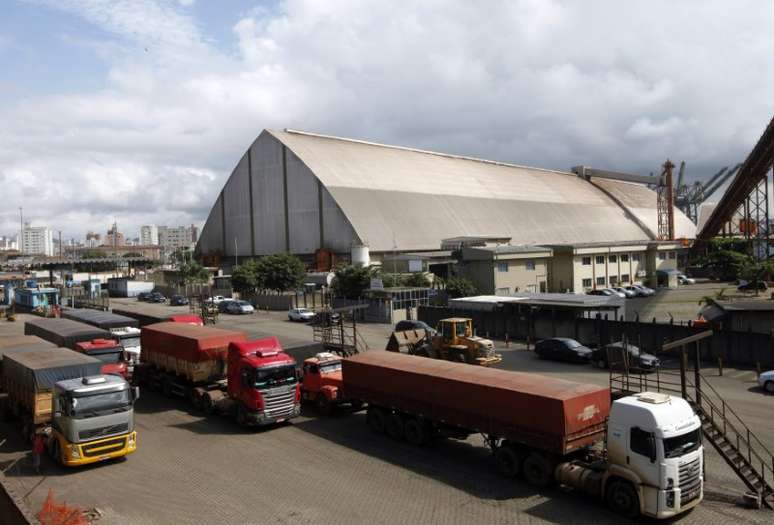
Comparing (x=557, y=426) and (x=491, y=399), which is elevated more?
(x=491, y=399)

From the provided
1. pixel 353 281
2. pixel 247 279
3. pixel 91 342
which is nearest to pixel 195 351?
pixel 91 342

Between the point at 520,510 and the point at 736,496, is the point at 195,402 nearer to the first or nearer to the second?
the point at 520,510

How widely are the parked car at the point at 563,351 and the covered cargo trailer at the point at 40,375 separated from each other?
2184cm

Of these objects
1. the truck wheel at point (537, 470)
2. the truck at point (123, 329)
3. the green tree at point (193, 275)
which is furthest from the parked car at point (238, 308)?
the truck wheel at point (537, 470)

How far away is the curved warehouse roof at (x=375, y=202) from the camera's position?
74375mm

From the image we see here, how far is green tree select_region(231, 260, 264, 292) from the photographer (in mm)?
65062

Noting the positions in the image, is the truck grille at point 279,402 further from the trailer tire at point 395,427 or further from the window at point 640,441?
the window at point 640,441

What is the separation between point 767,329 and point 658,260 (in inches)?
1876

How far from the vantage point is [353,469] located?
16.1m

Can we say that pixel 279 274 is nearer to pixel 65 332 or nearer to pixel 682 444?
pixel 65 332

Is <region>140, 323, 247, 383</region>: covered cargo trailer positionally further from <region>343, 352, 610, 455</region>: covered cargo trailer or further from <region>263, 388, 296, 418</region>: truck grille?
<region>343, 352, 610, 455</region>: covered cargo trailer

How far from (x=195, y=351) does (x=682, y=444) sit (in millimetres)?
16226

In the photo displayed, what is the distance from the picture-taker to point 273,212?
264ft

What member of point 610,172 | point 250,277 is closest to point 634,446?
point 250,277
